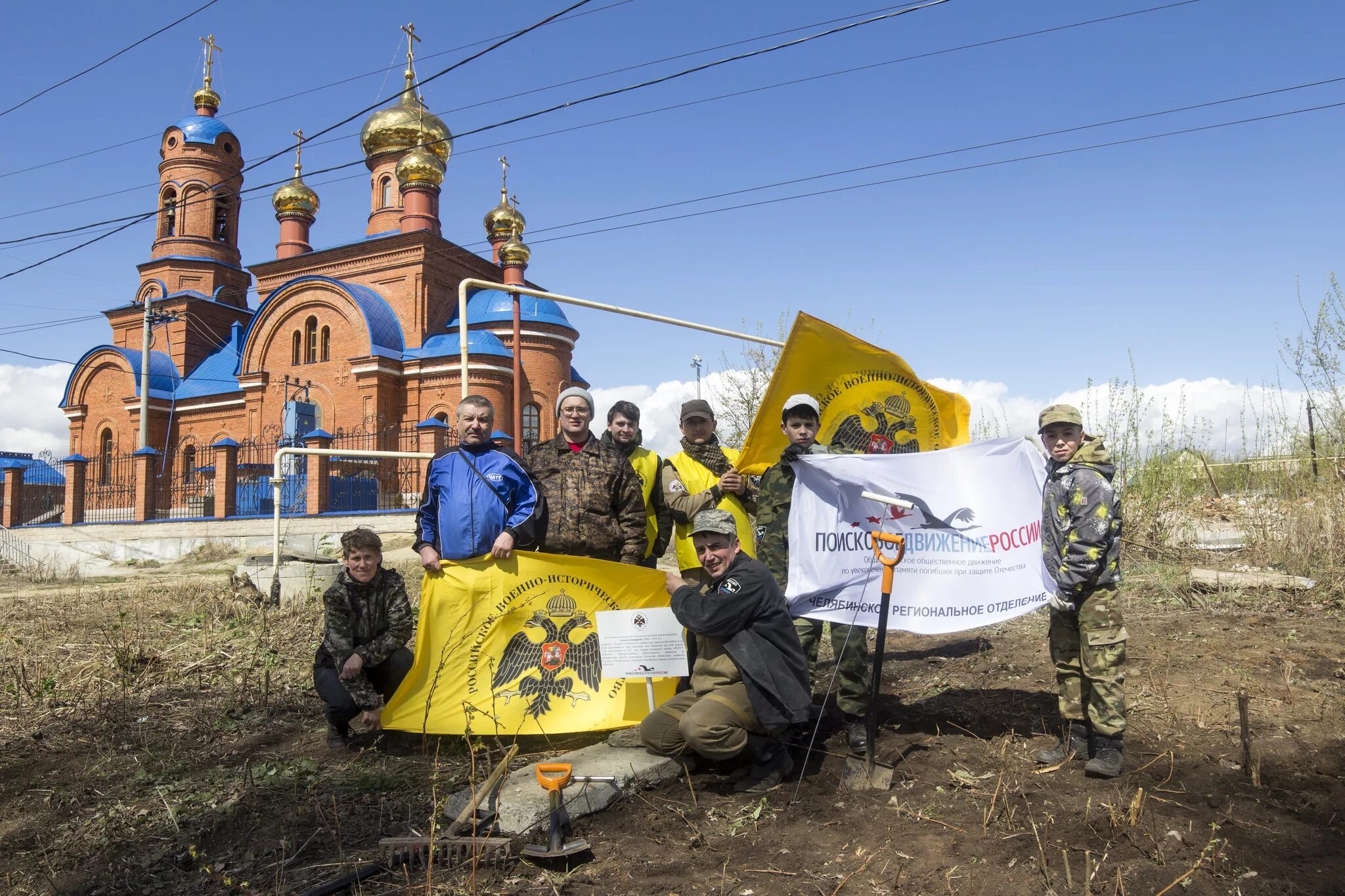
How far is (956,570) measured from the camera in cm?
466

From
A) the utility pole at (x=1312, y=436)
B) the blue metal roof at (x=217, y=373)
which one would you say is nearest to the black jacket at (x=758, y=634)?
the utility pole at (x=1312, y=436)

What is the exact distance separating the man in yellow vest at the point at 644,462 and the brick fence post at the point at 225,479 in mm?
18966

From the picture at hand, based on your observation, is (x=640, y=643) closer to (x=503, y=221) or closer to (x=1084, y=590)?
(x=1084, y=590)

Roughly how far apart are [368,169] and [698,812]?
36531 millimetres

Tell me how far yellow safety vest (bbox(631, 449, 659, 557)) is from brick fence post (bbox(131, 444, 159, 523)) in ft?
72.8

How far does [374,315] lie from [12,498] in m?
12.2

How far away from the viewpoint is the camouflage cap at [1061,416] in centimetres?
414

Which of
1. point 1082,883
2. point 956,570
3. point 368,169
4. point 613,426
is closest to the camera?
point 1082,883

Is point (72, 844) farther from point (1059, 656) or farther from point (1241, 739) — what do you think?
point (1241, 739)

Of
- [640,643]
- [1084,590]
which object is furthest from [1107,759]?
[640,643]

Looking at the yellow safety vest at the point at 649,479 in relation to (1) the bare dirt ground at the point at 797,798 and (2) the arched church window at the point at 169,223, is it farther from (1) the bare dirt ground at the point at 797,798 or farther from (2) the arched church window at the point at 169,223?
(2) the arched church window at the point at 169,223

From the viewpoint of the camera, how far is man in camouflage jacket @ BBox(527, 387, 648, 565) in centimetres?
498

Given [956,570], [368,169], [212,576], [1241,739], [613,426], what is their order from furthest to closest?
1. [368,169]
2. [212,576]
3. [613,426]
4. [956,570]
5. [1241,739]

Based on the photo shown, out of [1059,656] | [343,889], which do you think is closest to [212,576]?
[343,889]
